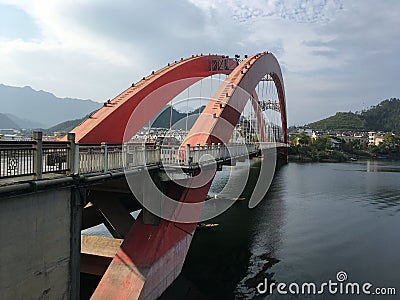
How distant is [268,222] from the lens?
20.4m

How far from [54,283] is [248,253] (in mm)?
10574

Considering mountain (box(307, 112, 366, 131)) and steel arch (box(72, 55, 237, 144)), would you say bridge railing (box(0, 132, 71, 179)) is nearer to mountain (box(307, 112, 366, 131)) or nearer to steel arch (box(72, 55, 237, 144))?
steel arch (box(72, 55, 237, 144))

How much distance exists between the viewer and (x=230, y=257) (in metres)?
14.2

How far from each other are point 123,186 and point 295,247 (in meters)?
9.83

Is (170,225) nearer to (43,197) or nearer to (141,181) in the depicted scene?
(141,181)

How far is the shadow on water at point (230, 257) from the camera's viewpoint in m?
11.2

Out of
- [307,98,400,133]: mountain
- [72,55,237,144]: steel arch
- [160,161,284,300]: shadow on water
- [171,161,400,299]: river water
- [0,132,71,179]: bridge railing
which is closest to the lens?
[0,132,71,179]: bridge railing

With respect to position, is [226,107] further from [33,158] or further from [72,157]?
[33,158]

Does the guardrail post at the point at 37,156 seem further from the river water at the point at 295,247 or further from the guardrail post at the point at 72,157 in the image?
the river water at the point at 295,247

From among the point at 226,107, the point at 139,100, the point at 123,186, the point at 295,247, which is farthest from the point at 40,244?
the point at 295,247

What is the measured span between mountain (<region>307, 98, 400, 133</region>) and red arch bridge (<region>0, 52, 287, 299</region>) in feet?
538

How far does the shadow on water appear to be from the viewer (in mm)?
11180

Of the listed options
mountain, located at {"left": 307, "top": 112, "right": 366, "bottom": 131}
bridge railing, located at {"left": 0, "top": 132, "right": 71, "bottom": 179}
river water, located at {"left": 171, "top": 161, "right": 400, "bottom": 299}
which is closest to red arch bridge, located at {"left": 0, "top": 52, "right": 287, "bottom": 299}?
bridge railing, located at {"left": 0, "top": 132, "right": 71, "bottom": 179}

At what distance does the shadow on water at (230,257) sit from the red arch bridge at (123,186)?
86cm
